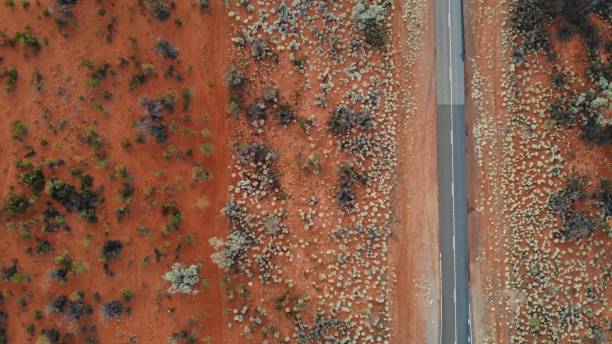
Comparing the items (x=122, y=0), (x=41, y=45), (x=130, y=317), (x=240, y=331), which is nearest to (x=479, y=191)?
(x=240, y=331)

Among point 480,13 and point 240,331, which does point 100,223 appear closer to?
point 240,331

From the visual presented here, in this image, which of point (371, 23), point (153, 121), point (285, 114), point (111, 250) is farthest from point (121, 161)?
point (371, 23)

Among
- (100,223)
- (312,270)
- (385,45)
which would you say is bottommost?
(312,270)

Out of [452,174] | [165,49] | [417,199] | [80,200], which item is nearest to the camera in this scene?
[80,200]

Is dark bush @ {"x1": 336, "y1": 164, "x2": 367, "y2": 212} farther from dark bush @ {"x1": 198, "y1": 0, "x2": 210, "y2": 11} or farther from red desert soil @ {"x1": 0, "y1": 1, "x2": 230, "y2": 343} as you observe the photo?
dark bush @ {"x1": 198, "y1": 0, "x2": 210, "y2": 11}

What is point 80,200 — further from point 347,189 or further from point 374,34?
point 374,34

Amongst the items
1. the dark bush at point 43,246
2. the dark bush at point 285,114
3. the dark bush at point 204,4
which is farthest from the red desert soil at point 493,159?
the dark bush at point 43,246
